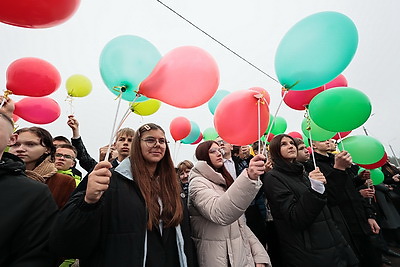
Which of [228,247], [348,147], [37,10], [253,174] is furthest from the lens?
[348,147]

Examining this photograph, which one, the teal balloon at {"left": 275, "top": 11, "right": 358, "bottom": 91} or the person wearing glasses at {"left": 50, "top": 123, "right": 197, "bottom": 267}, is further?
the teal balloon at {"left": 275, "top": 11, "right": 358, "bottom": 91}

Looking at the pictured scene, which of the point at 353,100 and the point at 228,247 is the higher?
the point at 353,100

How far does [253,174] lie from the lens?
150 cm

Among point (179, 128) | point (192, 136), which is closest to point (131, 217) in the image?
point (179, 128)

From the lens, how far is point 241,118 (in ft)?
6.31

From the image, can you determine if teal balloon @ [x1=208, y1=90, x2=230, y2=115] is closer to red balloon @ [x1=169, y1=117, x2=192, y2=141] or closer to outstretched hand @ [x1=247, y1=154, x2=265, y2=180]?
red balloon @ [x1=169, y1=117, x2=192, y2=141]

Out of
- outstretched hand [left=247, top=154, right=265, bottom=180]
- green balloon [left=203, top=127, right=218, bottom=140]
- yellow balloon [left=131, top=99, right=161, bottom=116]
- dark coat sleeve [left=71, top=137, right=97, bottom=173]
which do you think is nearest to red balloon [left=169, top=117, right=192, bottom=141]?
green balloon [left=203, top=127, right=218, bottom=140]

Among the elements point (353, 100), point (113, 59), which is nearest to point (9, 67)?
point (113, 59)

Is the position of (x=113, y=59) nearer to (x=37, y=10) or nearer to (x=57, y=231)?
(x=37, y=10)

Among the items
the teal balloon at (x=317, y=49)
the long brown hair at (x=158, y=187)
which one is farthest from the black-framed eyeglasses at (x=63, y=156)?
the teal balloon at (x=317, y=49)

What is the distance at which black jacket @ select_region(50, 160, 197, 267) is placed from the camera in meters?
1.04

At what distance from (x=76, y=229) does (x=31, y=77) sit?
205 cm

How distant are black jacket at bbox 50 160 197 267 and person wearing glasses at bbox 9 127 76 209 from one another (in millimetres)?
628

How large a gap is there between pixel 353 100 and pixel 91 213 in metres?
2.33
